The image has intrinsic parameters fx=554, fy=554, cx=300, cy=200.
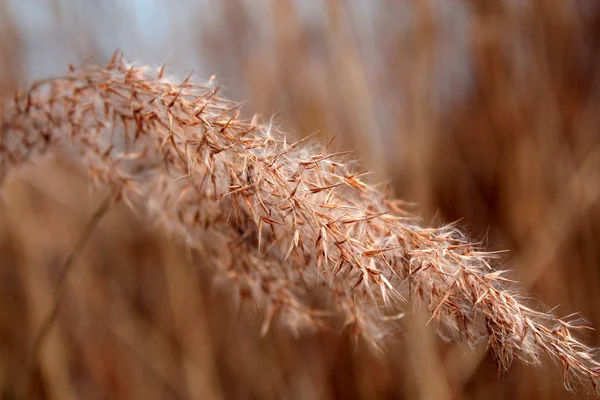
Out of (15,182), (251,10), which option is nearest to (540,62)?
(251,10)

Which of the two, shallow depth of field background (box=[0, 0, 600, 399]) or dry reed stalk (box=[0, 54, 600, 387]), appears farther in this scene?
shallow depth of field background (box=[0, 0, 600, 399])

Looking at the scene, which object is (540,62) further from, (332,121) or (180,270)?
(180,270)

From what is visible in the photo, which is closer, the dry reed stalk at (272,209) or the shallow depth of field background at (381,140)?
the dry reed stalk at (272,209)

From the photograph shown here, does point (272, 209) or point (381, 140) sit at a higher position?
point (381, 140)
